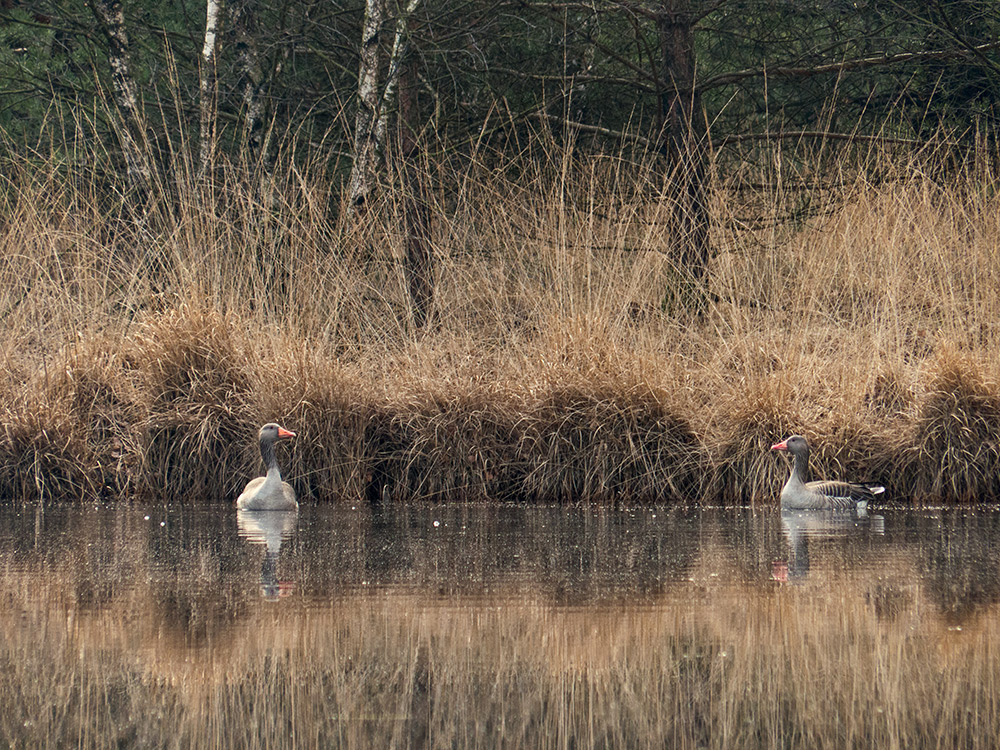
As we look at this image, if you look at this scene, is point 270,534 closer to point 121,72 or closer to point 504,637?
point 504,637

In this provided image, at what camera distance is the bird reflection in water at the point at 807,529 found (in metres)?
6.17

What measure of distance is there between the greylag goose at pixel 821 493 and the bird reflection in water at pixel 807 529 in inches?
1.5

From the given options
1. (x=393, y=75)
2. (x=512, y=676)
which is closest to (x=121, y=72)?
(x=393, y=75)

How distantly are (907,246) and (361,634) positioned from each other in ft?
24.4

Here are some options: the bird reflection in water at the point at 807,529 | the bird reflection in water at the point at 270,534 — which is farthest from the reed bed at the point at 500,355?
the bird reflection in water at the point at 270,534

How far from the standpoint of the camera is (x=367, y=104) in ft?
40.1

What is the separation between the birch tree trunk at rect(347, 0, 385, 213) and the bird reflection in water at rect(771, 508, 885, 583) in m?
5.11

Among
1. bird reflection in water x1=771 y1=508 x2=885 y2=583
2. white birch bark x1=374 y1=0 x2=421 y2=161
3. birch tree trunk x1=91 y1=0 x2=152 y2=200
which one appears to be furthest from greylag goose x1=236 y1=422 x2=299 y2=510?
birch tree trunk x1=91 y1=0 x2=152 y2=200

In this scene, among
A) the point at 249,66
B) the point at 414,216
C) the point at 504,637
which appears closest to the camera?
the point at 504,637

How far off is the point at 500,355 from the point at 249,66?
15.2 ft

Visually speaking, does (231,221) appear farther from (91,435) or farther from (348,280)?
(91,435)

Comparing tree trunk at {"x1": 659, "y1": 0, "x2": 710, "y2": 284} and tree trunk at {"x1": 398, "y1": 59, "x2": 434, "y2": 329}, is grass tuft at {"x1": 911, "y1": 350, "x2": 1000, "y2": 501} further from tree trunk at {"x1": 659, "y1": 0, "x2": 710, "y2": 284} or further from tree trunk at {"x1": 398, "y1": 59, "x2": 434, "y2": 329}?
tree trunk at {"x1": 398, "y1": 59, "x2": 434, "y2": 329}

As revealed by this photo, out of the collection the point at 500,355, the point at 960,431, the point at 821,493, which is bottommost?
the point at 821,493

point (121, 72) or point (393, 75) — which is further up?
point (121, 72)
